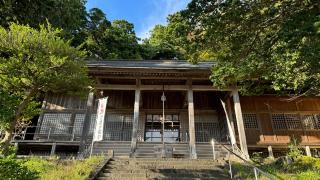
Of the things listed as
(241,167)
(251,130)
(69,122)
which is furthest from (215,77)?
(69,122)

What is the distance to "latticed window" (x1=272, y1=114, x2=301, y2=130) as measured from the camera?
18.6 meters

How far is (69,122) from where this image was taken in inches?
743

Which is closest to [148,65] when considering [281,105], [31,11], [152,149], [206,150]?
[152,149]

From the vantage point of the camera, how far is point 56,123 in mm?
18922

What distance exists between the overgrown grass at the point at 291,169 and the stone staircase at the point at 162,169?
720mm

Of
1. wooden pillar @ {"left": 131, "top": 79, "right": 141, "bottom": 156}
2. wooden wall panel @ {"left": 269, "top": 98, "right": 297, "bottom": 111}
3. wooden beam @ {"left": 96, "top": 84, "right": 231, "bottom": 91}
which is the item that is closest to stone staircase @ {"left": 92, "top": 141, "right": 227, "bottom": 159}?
wooden pillar @ {"left": 131, "top": 79, "right": 141, "bottom": 156}

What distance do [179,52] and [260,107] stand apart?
17.6m

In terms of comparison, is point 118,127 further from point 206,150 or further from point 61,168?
point 61,168

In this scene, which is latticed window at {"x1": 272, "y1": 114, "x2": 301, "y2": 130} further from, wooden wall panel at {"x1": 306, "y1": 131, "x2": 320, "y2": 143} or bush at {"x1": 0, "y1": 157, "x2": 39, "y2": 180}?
bush at {"x1": 0, "y1": 157, "x2": 39, "y2": 180}

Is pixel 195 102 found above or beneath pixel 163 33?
beneath

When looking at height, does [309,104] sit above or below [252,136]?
above

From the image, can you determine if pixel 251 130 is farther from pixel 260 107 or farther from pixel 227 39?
pixel 227 39

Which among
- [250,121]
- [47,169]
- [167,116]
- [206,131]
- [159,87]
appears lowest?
[47,169]

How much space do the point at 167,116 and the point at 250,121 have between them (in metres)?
5.44
